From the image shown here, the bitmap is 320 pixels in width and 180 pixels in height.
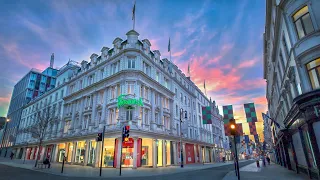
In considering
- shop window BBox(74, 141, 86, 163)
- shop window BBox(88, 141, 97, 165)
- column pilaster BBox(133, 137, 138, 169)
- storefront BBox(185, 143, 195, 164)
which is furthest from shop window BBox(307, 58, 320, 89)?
shop window BBox(74, 141, 86, 163)

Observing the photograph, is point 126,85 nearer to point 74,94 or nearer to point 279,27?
point 74,94

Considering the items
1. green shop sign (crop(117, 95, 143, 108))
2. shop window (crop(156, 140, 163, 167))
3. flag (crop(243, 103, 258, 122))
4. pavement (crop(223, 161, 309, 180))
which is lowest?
pavement (crop(223, 161, 309, 180))

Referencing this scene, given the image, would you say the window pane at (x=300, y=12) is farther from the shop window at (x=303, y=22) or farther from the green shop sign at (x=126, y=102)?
the green shop sign at (x=126, y=102)

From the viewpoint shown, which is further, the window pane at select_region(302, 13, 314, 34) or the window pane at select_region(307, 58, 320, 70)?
the window pane at select_region(302, 13, 314, 34)

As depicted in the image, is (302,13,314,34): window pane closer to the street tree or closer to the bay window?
the bay window

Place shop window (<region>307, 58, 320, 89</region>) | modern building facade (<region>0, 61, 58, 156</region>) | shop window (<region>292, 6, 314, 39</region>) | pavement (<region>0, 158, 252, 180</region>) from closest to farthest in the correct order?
shop window (<region>307, 58, 320, 89</region>), shop window (<region>292, 6, 314, 39</region>), pavement (<region>0, 158, 252, 180</region>), modern building facade (<region>0, 61, 58, 156</region>)

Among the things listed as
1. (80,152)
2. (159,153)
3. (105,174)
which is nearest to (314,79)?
(105,174)

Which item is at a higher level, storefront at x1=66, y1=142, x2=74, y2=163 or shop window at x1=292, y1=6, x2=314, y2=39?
shop window at x1=292, y1=6, x2=314, y2=39

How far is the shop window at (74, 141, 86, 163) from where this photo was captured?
30.3 meters

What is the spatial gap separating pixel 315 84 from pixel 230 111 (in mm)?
16759

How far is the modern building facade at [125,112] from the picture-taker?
25.6 m

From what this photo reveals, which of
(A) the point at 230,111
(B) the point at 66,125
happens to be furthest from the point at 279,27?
(B) the point at 66,125

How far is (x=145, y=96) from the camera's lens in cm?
2891

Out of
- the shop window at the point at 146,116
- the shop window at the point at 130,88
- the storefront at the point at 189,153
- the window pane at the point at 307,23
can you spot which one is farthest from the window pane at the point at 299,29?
the storefront at the point at 189,153
